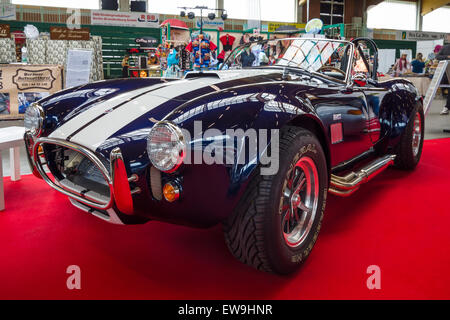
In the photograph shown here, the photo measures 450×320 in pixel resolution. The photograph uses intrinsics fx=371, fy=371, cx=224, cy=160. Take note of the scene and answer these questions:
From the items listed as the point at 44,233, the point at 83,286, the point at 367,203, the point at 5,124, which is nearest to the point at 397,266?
the point at 367,203

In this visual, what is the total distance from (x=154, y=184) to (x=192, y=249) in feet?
2.18

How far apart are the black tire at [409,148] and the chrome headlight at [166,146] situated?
2424 millimetres

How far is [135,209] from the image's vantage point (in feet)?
4.69

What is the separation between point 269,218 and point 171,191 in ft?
1.29

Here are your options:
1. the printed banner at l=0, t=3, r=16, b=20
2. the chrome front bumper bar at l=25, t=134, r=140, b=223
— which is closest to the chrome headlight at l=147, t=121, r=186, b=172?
the chrome front bumper bar at l=25, t=134, r=140, b=223

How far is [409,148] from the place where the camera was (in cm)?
317

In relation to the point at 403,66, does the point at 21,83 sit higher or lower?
lower

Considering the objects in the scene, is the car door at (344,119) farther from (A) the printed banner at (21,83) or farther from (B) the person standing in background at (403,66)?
(B) the person standing in background at (403,66)

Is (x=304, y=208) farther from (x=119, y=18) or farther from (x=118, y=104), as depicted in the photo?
(x=119, y=18)

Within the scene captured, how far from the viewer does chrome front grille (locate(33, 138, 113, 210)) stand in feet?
5.09

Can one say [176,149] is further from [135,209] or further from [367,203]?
[367,203]

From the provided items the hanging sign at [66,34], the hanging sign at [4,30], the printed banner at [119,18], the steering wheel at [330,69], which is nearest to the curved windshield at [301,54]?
the steering wheel at [330,69]

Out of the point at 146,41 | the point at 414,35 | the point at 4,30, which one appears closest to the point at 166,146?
the point at 4,30

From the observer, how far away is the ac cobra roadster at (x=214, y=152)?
135cm
